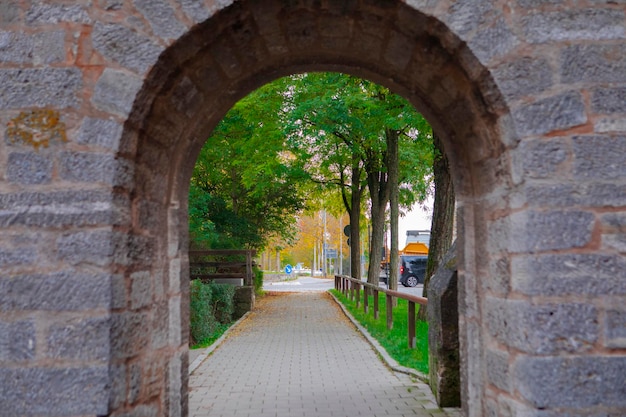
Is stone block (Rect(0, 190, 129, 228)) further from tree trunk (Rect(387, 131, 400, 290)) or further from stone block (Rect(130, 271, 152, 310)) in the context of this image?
tree trunk (Rect(387, 131, 400, 290))

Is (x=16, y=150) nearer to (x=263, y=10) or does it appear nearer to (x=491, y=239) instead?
(x=263, y=10)

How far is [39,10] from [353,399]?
479 cm

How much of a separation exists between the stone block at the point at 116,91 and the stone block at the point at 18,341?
1262 millimetres

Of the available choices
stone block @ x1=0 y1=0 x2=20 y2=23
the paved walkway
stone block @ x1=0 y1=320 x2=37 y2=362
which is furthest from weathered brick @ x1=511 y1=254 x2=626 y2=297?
stone block @ x1=0 y1=0 x2=20 y2=23

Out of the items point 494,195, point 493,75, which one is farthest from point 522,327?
point 493,75

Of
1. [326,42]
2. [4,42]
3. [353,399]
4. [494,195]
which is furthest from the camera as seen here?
[353,399]

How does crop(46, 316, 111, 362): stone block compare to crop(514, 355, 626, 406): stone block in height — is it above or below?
above

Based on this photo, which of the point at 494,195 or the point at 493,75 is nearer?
the point at 493,75

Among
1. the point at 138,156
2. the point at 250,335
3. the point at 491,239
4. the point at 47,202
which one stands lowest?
the point at 250,335

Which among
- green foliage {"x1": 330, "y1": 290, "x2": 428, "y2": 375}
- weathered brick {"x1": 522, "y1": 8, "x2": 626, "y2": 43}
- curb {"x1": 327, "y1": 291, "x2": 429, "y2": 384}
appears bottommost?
curb {"x1": 327, "y1": 291, "x2": 429, "y2": 384}

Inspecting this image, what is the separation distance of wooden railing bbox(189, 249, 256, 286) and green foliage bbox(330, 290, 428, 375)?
323cm

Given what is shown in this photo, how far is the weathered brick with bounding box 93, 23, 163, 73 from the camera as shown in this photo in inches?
123

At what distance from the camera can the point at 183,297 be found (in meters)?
4.03

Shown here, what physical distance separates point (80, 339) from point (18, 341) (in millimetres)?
345
